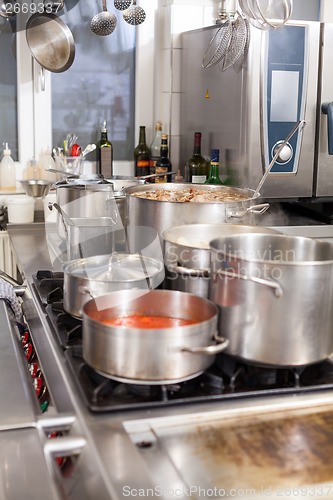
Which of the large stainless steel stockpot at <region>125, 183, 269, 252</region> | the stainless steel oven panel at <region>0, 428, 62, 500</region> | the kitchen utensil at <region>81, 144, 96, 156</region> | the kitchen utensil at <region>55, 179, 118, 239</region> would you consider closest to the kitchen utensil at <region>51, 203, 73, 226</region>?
the kitchen utensil at <region>55, 179, 118, 239</region>

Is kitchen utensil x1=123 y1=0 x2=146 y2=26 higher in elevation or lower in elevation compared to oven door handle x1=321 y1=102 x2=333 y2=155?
higher

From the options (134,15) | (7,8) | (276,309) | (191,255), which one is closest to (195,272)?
(191,255)

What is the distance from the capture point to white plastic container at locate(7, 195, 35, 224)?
2510 mm

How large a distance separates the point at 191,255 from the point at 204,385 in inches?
9.7

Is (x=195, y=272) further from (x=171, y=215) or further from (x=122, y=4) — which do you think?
(x=122, y=4)

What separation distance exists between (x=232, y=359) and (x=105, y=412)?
8.7 inches

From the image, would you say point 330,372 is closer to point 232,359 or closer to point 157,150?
point 232,359

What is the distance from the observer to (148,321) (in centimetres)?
100

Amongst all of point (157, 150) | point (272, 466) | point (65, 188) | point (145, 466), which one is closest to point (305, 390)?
point (272, 466)

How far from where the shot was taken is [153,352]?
2.80 ft

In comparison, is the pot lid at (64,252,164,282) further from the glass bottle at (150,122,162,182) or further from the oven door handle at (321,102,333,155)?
the glass bottle at (150,122,162,182)

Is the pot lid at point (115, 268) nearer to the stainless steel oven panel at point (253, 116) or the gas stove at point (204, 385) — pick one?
the gas stove at point (204, 385)

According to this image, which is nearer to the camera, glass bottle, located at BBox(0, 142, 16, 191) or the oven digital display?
the oven digital display

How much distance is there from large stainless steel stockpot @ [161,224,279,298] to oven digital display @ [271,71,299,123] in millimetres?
1248
